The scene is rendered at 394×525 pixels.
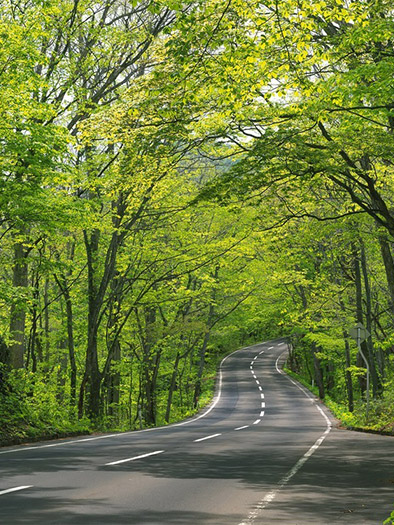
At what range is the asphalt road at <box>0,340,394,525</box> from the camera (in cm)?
614

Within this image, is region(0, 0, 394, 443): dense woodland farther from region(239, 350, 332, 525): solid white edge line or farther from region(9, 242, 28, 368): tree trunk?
region(239, 350, 332, 525): solid white edge line

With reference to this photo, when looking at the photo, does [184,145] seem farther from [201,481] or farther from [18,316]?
[201,481]

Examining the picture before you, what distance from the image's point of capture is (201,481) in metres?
8.45

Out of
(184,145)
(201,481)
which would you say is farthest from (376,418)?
(201,481)

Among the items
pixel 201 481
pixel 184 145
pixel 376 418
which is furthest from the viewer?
pixel 376 418

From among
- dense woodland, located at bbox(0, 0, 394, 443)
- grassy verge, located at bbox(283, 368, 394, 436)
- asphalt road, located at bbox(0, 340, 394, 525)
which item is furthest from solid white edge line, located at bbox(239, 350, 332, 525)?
dense woodland, located at bbox(0, 0, 394, 443)

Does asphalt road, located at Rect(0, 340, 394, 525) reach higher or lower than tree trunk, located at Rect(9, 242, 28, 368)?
lower

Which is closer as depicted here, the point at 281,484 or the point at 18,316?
the point at 281,484

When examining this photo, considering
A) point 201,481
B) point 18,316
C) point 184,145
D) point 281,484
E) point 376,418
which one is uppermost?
→ point 184,145

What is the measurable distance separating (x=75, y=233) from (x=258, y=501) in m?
19.4

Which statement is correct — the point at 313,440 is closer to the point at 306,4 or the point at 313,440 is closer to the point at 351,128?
the point at 351,128

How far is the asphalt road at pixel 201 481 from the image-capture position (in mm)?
6137

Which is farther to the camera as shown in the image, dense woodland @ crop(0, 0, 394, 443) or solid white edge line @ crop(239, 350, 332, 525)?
dense woodland @ crop(0, 0, 394, 443)

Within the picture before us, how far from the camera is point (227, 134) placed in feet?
43.2
